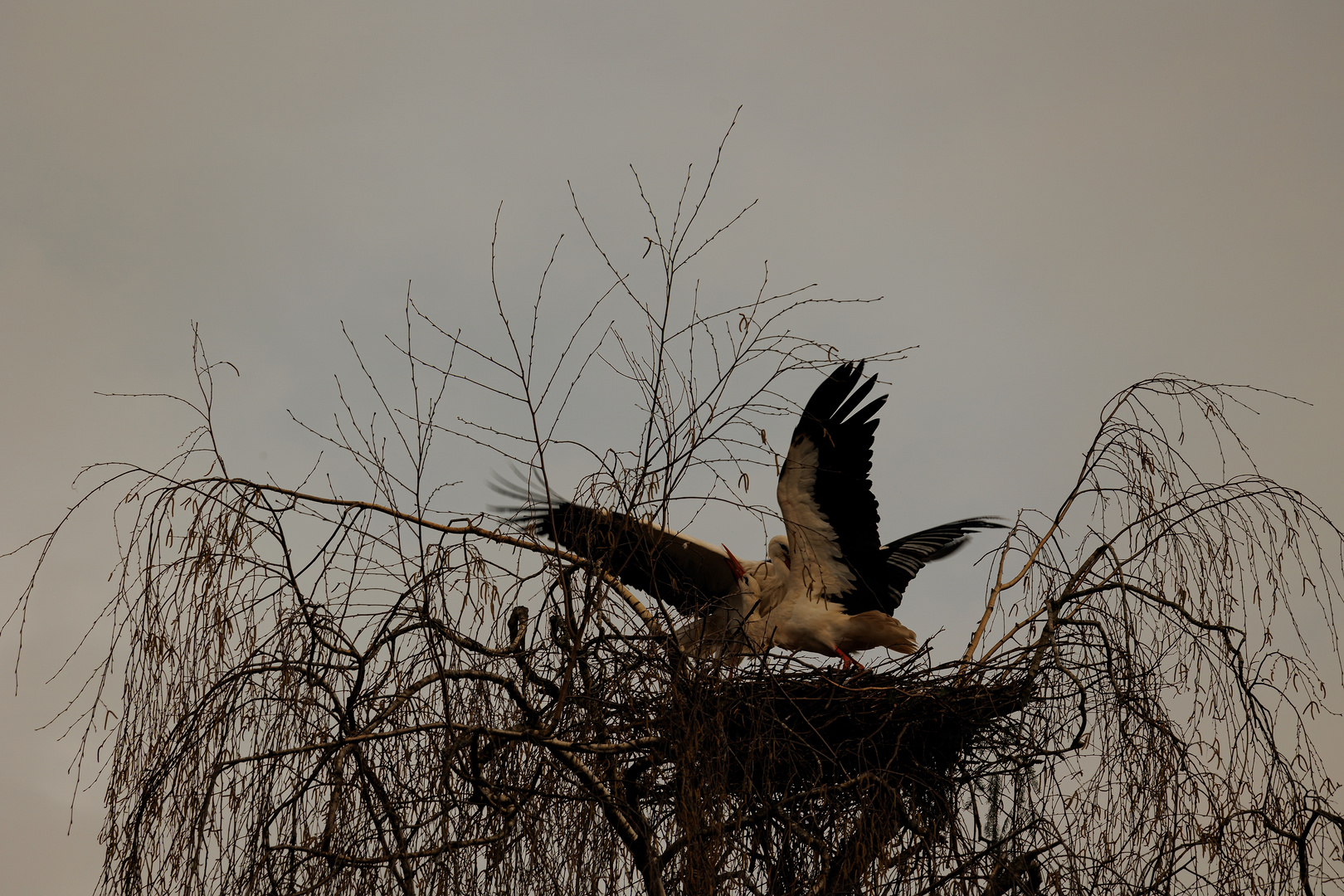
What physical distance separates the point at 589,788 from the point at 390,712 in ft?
1.86

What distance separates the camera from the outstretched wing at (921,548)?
637cm

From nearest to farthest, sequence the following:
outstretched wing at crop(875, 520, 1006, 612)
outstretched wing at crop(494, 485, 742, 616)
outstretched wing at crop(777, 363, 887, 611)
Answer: outstretched wing at crop(494, 485, 742, 616)
outstretched wing at crop(777, 363, 887, 611)
outstretched wing at crop(875, 520, 1006, 612)

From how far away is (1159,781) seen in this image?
3082mm

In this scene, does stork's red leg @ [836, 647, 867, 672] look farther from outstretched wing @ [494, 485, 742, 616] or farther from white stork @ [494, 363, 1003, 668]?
outstretched wing @ [494, 485, 742, 616]

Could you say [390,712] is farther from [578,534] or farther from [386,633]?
[578,534]

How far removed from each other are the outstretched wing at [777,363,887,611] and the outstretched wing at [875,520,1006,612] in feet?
1.99

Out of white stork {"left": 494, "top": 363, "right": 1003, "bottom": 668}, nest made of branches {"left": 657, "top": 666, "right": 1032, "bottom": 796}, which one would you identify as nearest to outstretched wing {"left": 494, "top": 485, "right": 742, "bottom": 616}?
nest made of branches {"left": 657, "top": 666, "right": 1032, "bottom": 796}

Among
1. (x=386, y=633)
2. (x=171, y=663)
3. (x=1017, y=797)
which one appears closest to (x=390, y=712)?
(x=386, y=633)

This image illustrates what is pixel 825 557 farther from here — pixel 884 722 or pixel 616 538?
pixel 616 538

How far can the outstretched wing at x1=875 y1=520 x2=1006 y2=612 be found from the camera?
6371 millimetres

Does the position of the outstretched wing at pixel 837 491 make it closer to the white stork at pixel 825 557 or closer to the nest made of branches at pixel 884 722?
the white stork at pixel 825 557

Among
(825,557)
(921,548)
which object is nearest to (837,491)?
(825,557)

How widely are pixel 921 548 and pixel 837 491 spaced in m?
1.27

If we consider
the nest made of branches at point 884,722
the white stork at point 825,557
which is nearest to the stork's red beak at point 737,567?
the white stork at point 825,557
